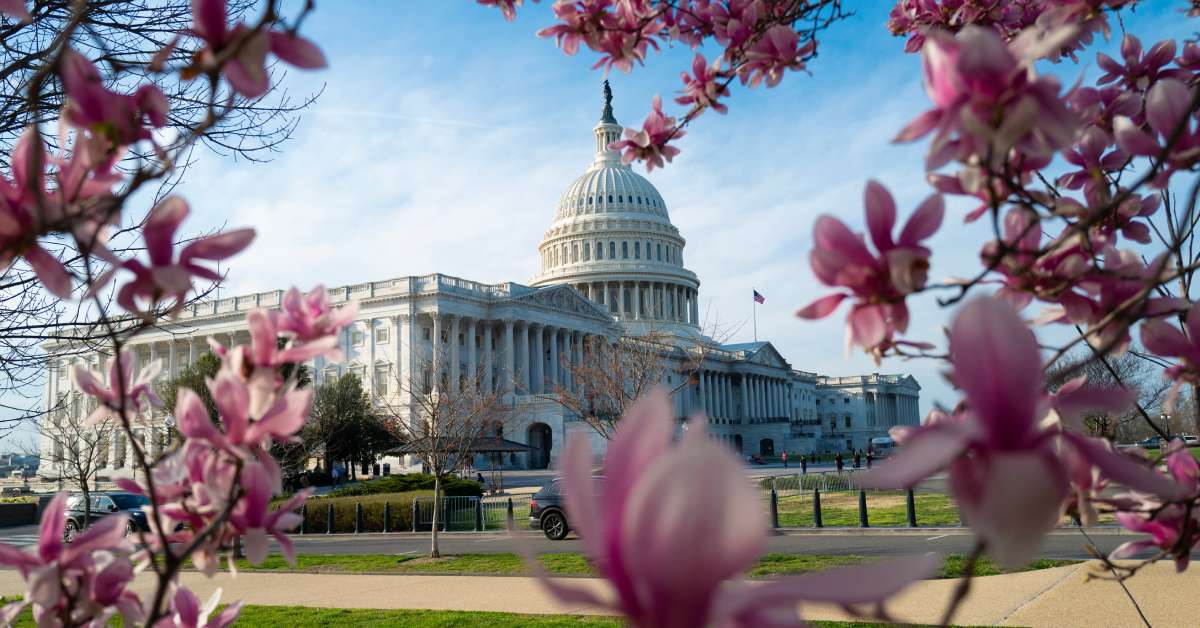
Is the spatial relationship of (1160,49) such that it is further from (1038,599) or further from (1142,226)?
(1038,599)

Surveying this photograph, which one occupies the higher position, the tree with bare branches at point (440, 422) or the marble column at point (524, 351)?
the marble column at point (524, 351)

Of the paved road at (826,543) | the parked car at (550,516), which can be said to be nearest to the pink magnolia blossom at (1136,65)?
the paved road at (826,543)

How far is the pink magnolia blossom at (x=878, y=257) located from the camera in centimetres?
152

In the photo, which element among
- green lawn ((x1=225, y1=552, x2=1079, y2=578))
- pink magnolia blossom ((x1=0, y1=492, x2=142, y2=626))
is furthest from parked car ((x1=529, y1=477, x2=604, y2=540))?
pink magnolia blossom ((x1=0, y1=492, x2=142, y2=626))

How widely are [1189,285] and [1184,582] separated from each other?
9584 mm

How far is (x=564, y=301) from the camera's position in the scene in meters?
82.1

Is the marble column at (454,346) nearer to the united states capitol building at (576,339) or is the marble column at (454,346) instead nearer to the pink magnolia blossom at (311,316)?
the united states capitol building at (576,339)

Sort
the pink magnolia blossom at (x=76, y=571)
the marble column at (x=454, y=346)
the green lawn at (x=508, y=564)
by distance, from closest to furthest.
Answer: the pink magnolia blossom at (x=76, y=571) < the green lawn at (x=508, y=564) < the marble column at (x=454, y=346)

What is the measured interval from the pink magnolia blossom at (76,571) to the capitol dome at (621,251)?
96917 millimetres

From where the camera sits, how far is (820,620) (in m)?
9.80

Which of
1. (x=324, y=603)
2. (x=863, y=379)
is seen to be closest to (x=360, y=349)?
(x=324, y=603)

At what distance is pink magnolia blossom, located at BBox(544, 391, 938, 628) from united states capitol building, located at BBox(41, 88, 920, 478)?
30207mm

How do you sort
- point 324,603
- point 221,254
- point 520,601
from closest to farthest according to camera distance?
point 221,254 < point 520,601 < point 324,603

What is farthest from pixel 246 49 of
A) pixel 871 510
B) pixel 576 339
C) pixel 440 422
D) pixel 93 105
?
pixel 576 339
